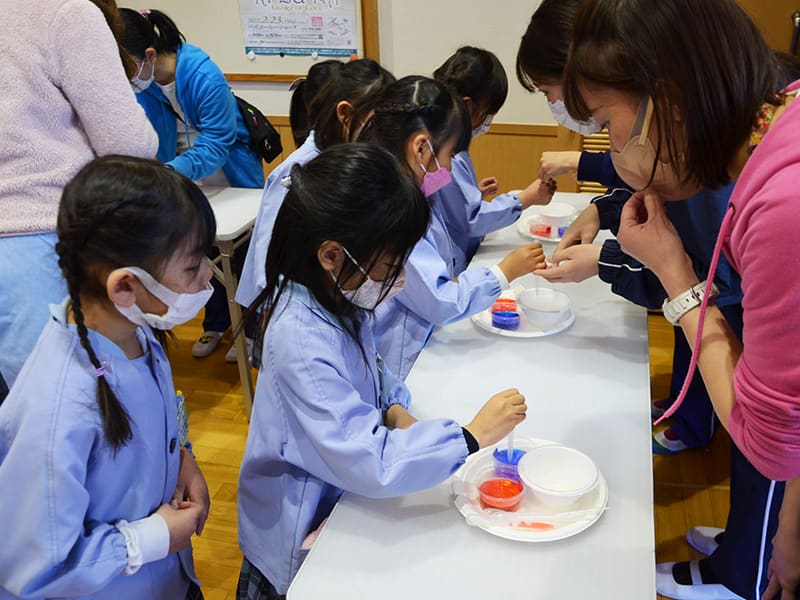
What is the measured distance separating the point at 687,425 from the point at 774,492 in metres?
0.94

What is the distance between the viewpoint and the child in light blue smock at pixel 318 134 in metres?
1.66

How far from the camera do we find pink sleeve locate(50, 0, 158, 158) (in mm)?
1280

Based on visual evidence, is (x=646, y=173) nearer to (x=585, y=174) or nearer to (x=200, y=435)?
(x=585, y=174)

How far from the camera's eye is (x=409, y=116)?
5.00 ft

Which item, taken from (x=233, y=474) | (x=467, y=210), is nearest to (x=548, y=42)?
(x=467, y=210)

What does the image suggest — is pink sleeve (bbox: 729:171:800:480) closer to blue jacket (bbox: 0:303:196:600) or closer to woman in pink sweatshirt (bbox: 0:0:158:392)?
blue jacket (bbox: 0:303:196:600)

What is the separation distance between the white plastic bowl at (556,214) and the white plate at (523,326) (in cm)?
64

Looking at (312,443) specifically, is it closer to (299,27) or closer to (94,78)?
(94,78)

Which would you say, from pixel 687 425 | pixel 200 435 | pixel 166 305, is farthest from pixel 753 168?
pixel 200 435

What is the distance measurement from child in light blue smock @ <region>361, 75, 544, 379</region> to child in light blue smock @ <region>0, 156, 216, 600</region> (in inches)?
23.1

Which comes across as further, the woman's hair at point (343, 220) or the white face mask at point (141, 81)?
the white face mask at point (141, 81)

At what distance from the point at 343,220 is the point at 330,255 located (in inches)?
2.4

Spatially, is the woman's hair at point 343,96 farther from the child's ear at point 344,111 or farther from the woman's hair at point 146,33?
the woman's hair at point 146,33

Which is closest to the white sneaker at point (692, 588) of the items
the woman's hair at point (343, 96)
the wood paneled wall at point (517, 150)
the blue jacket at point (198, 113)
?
the woman's hair at point (343, 96)
